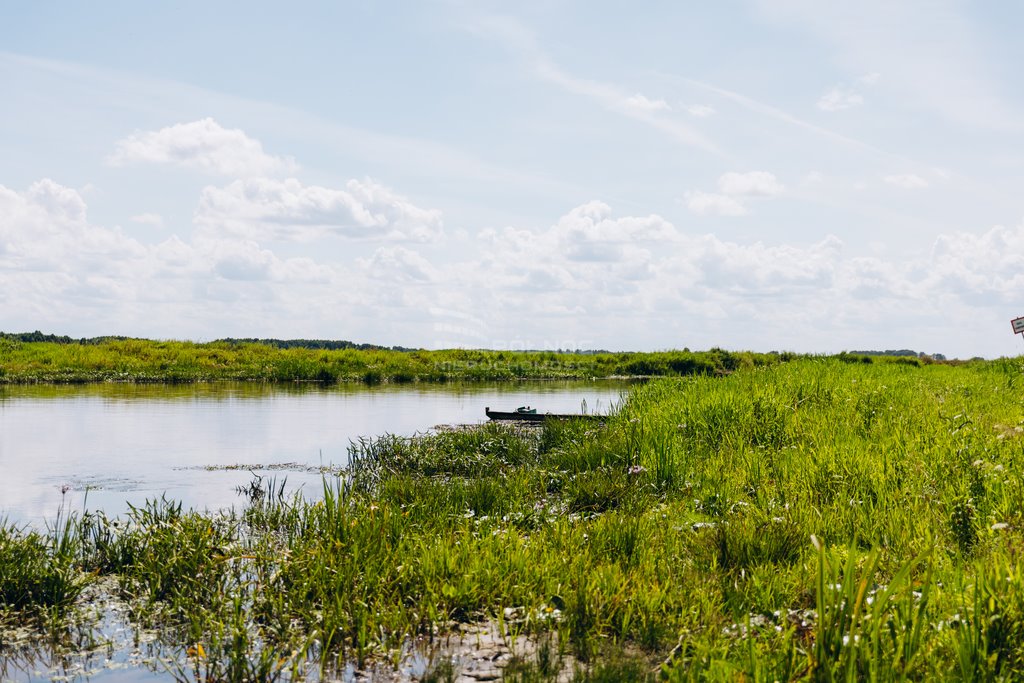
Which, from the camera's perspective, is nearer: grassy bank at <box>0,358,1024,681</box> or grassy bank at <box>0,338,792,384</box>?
grassy bank at <box>0,358,1024,681</box>

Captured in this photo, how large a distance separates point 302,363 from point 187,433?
2785cm

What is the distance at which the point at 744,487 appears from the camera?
1000 centimetres

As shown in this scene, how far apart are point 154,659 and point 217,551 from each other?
1.80 metres

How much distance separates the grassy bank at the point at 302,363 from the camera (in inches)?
1725

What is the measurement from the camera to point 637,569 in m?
6.89

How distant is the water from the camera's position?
42.9 feet

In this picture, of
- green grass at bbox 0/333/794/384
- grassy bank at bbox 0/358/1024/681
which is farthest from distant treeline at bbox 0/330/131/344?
grassy bank at bbox 0/358/1024/681

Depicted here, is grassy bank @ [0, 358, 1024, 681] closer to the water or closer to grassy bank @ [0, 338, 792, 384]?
the water

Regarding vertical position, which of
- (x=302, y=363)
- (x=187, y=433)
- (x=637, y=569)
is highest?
(x=302, y=363)

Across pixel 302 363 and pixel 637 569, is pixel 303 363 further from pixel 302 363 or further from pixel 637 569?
pixel 637 569

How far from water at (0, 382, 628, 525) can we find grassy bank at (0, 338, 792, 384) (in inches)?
267

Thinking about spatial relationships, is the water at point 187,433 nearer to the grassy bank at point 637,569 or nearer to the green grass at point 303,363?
the grassy bank at point 637,569

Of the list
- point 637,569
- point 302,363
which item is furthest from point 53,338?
point 637,569

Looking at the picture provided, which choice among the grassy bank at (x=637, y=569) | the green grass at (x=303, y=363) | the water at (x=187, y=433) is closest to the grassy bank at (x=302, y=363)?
the green grass at (x=303, y=363)
